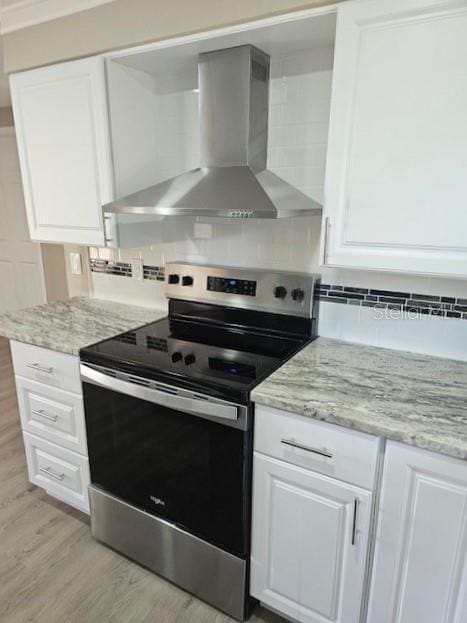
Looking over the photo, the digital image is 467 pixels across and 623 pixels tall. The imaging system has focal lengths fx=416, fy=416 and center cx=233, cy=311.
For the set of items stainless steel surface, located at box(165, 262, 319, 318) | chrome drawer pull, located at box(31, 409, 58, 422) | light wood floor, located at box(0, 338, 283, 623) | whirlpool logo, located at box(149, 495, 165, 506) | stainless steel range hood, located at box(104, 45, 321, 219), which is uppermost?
stainless steel range hood, located at box(104, 45, 321, 219)

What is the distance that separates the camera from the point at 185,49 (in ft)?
5.17

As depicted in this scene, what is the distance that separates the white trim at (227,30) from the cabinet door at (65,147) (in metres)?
0.17

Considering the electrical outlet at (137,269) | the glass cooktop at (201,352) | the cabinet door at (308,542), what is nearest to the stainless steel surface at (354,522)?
the cabinet door at (308,542)

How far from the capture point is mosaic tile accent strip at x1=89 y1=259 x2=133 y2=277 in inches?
90.9

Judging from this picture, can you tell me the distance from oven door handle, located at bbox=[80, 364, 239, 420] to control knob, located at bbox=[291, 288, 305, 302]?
62 centimetres

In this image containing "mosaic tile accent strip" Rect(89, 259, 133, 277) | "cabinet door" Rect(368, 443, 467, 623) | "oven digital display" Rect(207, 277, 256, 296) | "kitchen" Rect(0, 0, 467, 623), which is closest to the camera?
"cabinet door" Rect(368, 443, 467, 623)

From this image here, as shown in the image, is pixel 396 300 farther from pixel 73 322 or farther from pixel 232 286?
pixel 73 322

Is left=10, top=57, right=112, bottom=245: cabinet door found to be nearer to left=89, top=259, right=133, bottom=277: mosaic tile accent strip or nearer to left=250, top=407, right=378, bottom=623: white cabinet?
left=89, top=259, right=133, bottom=277: mosaic tile accent strip

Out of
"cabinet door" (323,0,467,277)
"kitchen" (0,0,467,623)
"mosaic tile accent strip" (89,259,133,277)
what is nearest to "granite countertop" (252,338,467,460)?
"kitchen" (0,0,467,623)

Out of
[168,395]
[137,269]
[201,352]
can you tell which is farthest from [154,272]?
[168,395]

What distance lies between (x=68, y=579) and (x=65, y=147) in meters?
1.83

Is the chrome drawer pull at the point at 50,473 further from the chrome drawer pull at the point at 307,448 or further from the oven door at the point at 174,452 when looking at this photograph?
the chrome drawer pull at the point at 307,448

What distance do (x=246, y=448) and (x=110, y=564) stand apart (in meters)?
0.95

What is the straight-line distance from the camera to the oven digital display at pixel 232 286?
72.7 inches
